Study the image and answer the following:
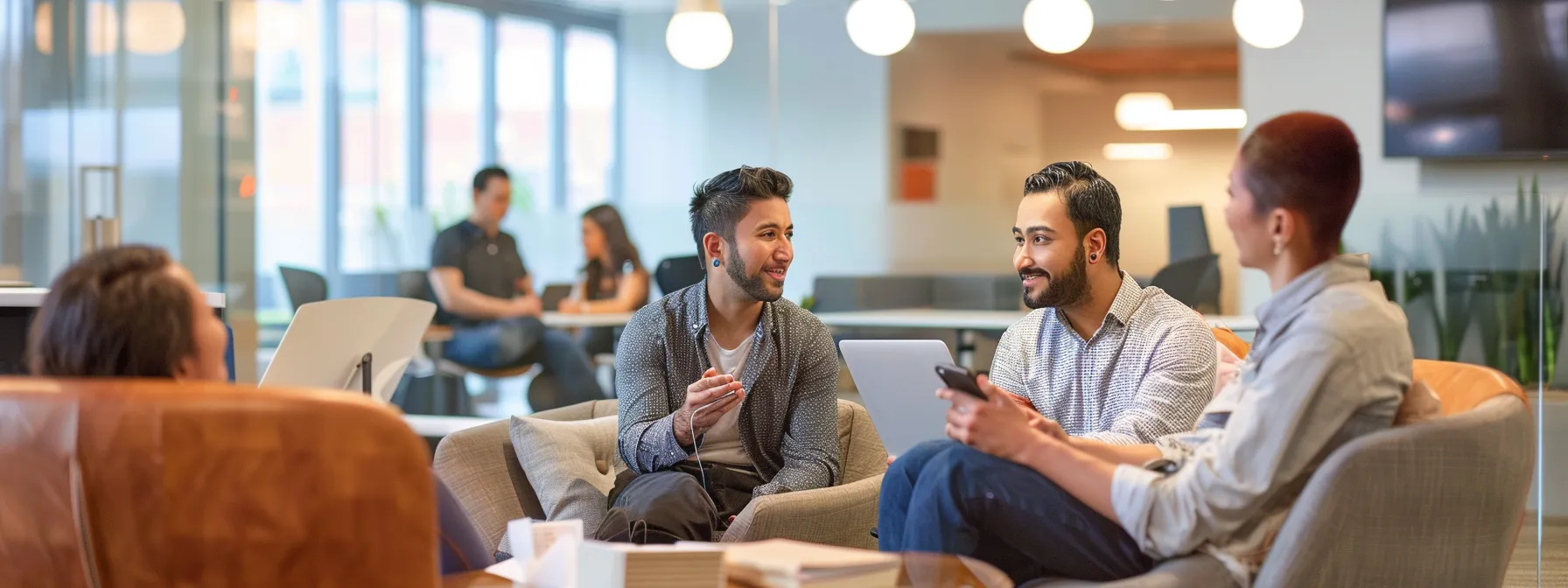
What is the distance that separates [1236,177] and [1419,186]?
458cm

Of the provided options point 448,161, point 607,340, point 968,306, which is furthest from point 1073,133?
point 448,161

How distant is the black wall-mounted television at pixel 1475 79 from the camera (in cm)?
575

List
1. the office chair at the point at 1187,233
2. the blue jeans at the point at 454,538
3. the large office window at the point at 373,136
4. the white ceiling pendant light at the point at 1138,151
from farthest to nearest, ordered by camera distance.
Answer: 1. the large office window at the point at 373,136
2. the white ceiling pendant light at the point at 1138,151
3. the office chair at the point at 1187,233
4. the blue jeans at the point at 454,538

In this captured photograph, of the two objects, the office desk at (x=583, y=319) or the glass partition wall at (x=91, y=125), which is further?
the office desk at (x=583, y=319)

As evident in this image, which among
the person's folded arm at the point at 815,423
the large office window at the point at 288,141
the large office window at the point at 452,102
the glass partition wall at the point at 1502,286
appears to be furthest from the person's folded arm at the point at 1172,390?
the large office window at the point at 452,102

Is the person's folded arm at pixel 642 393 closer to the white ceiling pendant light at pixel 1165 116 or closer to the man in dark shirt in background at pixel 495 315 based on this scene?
the man in dark shirt in background at pixel 495 315

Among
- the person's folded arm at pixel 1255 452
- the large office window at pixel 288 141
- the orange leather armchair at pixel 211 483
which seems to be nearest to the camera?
the orange leather armchair at pixel 211 483

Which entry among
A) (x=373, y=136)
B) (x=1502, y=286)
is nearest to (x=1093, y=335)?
(x=1502, y=286)

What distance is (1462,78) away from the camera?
5918 millimetres

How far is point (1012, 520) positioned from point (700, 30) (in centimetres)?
392

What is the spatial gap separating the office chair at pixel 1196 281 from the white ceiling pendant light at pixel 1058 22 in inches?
41.0

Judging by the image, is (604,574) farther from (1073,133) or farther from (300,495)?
(1073,133)

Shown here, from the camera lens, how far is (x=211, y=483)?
153 centimetres

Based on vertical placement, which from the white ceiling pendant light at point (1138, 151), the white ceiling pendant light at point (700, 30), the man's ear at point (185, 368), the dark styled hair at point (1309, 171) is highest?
the white ceiling pendant light at point (700, 30)
